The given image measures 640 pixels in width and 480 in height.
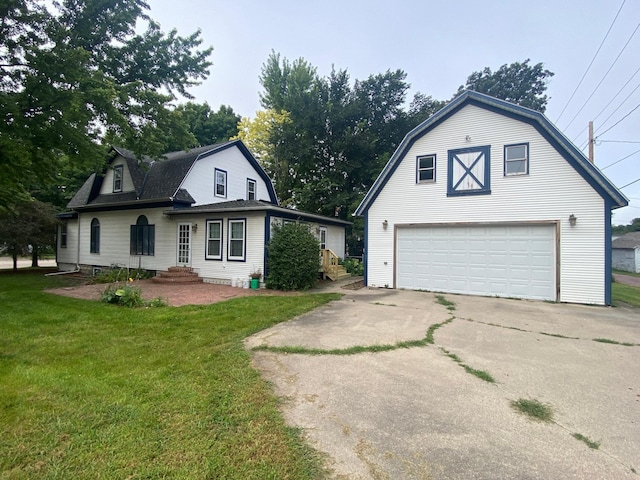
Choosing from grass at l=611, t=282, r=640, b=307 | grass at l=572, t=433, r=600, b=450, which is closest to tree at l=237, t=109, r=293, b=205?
grass at l=611, t=282, r=640, b=307

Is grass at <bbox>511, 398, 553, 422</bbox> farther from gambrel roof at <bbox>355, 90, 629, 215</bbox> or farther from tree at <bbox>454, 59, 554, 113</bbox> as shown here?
tree at <bbox>454, 59, 554, 113</bbox>

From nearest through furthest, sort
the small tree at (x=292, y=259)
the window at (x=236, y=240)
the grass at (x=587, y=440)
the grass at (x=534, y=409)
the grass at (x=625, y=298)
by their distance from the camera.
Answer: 1. the grass at (x=587, y=440)
2. the grass at (x=534, y=409)
3. the grass at (x=625, y=298)
4. the small tree at (x=292, y=259)
5. the window at (x=236, y=240)

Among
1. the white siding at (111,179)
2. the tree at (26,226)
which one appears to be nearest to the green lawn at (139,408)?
the white siding at (111,179)

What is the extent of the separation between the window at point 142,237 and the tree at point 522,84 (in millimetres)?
26063

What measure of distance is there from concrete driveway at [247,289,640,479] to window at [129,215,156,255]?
11470 millimetres

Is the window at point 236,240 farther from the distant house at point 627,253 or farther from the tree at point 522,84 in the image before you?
the distant house at point 627,253

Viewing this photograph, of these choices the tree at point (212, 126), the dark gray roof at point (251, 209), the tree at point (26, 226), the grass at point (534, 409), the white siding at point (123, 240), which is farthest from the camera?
the tree at point (212, 126)

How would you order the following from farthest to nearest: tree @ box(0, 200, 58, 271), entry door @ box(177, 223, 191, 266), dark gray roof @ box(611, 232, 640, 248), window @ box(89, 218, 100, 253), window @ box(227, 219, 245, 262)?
dark gray roof @ box(611, 232, 640, 248) → window @ box(89, 218, 100, 253) → tree @ box(0, 200, 58, 271) → entry door @ box(177, 223, 191, 266) → window @ box(227, 219, 245, 262)

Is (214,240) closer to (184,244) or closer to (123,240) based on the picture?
(184,244)

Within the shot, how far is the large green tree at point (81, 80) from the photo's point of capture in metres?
9.02

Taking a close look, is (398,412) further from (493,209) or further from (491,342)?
(493,209)

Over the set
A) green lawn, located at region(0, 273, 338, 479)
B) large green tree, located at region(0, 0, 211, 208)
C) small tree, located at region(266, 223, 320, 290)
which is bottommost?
green lawn, located at region(0, 273, 338, 479)

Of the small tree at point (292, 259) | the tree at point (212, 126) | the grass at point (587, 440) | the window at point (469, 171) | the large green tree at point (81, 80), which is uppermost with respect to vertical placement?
the tree at point (212, 126)

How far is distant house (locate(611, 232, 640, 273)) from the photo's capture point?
116 feet
